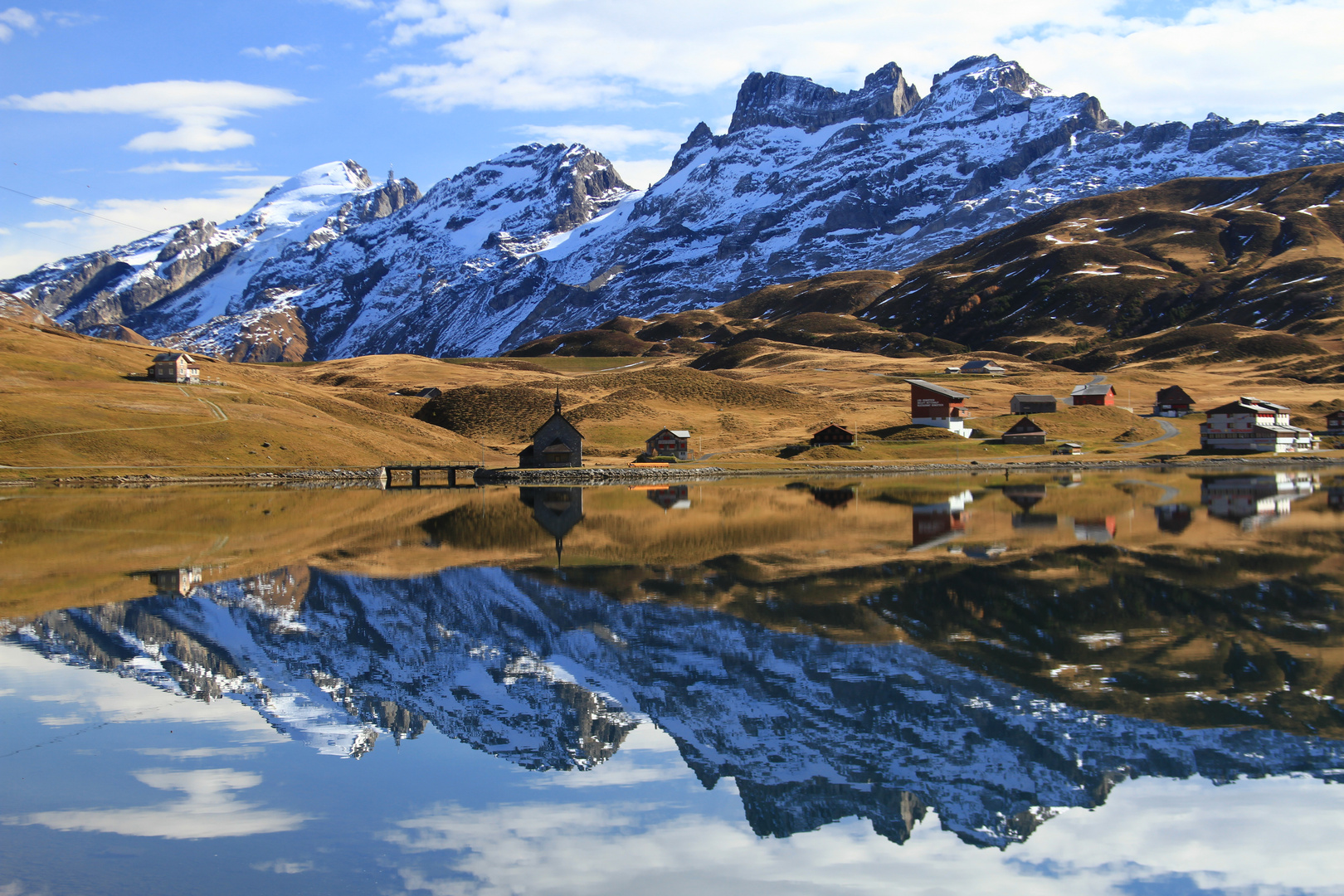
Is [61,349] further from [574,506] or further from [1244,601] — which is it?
[1244,601]

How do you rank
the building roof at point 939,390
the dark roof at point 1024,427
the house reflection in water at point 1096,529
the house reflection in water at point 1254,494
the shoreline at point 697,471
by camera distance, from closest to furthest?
the house reflection in water at point 1096,529, the house reflection in water at point 1254,494, the shoreline at point 697,471, the dark roof at point 1024,427, the building roof at point 939,390

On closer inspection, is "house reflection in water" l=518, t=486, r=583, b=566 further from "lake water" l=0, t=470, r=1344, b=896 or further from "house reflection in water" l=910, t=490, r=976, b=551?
"house reflection in water" l=910, t=490, r=976, b=551

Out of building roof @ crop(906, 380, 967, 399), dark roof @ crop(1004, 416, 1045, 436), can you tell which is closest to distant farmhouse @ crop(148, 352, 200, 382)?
building roof @ crop(906, 380, 967, 399)

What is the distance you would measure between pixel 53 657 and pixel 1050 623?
25475 millimetres

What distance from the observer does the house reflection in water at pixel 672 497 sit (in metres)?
68.0

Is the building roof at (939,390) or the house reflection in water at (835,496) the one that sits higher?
the building roof at (939,390)

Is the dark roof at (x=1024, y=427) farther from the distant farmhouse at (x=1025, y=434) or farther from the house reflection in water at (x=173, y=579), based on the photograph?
the house reflection in water at (x=173, y=579)

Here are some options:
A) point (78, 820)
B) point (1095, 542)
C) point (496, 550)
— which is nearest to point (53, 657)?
point (78, 820)

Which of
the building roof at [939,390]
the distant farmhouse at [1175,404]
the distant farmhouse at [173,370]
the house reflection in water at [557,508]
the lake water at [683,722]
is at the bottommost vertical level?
the lake water at [683,722]

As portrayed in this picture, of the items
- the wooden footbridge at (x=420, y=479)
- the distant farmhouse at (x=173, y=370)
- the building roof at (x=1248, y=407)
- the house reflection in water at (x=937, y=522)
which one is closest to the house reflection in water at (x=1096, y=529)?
the house reflection in water at (x=937, y=522)

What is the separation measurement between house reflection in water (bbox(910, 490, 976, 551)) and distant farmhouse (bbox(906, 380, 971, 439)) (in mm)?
59223

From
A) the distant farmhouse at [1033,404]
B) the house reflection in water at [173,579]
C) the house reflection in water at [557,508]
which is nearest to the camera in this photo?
the house reflection in water at [173,579]

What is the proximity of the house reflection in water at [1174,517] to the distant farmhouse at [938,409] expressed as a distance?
214ft

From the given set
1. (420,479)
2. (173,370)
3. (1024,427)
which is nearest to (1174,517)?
(1024,427)
